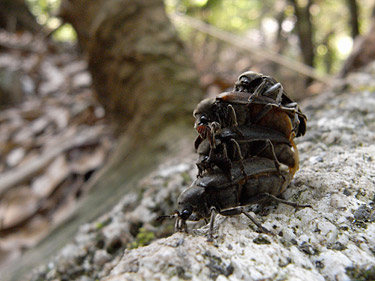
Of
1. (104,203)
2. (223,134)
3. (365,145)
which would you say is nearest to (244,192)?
(223,134)

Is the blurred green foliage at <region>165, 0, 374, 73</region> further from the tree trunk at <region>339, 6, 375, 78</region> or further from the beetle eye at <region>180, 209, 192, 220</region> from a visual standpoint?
the beetle eye at <region>180, 209, 192, 220</region>

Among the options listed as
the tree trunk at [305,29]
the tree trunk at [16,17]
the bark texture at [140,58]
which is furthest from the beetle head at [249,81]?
the tree trunk at [16,17]

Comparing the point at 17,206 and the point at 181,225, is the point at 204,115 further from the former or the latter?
the point at 17,206

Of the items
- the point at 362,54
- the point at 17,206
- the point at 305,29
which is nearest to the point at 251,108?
the point at 17,206

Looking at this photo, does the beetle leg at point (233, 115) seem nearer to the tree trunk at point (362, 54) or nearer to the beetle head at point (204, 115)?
the beetle head at point (204, 115)

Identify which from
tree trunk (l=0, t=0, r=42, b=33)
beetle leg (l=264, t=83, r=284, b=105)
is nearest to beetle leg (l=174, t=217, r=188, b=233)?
beetle leg (l=264, t=83, r=284, b=105)

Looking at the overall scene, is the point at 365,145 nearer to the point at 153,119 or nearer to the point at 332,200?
the point at 332,200
